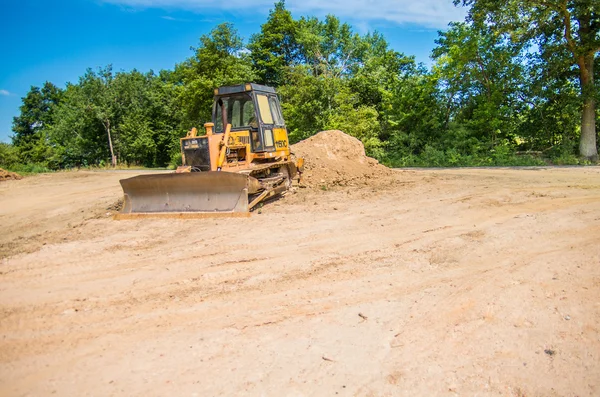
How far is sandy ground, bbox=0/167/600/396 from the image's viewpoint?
9.16 ft

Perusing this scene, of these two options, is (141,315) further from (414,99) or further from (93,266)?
(414,99)

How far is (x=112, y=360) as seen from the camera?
3.04m

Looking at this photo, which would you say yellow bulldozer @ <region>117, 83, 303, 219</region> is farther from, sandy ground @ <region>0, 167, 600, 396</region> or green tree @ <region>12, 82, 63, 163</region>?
green tree @ <region>12, 82, 63, 163</region>

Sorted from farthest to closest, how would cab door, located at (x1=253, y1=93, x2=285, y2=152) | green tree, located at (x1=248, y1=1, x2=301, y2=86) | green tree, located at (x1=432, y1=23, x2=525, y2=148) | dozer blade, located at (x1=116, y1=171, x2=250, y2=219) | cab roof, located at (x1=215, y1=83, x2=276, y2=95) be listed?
Answer: 1. green tree, located at (x1=248, y1=1, x2=301, y2=86)
2. green tree, located at (x1=432, y1=23, x2=525, y2=148)
3. cab door, located at (x1=253, y1=93, x2=285, y2=152)
4. cab roof, located at (x1=215, y1=83, x2=276, y2=95)
5. dozer blade, located at (x1=116, y1=171, x2=250, y2=219)

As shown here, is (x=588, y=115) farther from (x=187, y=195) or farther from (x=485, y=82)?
(x=187, y=195)

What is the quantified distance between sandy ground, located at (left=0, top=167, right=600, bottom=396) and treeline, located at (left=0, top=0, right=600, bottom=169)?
11.7 metres

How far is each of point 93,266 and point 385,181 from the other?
27.0 ft

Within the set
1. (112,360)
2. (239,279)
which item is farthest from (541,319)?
(112,360)

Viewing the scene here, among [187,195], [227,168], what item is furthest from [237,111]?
[187,195]

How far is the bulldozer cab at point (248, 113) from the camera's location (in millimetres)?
9289

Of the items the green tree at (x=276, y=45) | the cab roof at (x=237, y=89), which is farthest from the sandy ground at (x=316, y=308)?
the green tree at (x=276, y=45)

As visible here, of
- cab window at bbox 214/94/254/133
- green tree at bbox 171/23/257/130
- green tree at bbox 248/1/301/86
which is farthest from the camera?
green tree at bbox 248/1/301/86

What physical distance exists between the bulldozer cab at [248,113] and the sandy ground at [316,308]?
2941mm

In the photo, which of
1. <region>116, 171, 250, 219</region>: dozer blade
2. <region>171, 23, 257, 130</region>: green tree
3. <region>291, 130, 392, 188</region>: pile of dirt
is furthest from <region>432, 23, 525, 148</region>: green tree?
<region>116, 171, 250, 219</region>: dozer blade
